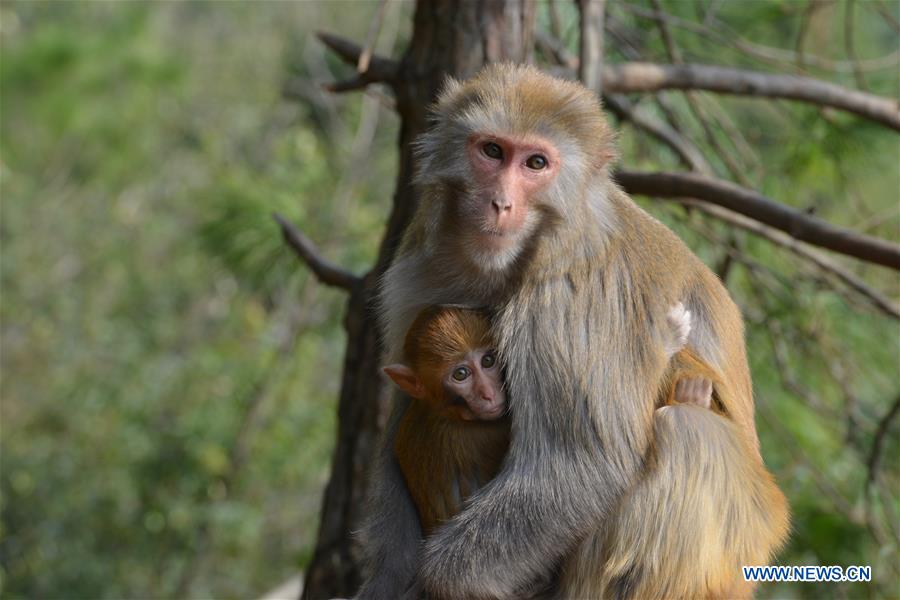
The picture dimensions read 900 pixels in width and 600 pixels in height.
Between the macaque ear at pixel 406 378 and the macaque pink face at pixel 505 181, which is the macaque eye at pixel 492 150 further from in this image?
the macaque ear at pixel 406 378

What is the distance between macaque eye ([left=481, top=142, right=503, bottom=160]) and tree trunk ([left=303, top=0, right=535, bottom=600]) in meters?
1.01

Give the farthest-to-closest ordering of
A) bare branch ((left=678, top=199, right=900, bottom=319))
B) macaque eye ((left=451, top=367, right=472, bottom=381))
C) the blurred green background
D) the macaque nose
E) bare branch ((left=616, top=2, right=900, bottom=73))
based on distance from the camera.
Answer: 1. the blurred green background
2. bare branch ((left=616, top=2, right=900, bottom=73))
3. bare branch ((left=678, top=199, right=900, bottom=319))
4. macaque eye ((left=451, top=367, right=472, bottom=381))
5. the macaque nose

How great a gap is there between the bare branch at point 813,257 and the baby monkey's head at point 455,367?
152cm

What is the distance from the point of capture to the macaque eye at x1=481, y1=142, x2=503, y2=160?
3.06 m

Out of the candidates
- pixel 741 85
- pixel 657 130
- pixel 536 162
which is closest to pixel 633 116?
pixel 657 130

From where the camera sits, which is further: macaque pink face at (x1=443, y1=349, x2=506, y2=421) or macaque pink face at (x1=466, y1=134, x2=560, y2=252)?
macaque pink face at (x1=443, y1=349, x2=506, y2=421)

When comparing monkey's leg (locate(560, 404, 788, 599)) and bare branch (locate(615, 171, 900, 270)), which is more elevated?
bare branch (locate(615, 171, 900, 270))

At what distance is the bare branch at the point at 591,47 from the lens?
4219 millimetres

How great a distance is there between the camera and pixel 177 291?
42.7 feet

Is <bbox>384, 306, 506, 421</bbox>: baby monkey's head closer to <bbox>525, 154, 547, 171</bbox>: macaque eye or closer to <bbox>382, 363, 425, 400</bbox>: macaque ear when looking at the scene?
<bbox>382, 363, 425, 400</bbox>: macaque ear

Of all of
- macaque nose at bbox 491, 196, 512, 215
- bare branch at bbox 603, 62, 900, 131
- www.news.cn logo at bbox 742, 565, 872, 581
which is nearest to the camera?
macaque nose at bbox 491, 196, 512, 215

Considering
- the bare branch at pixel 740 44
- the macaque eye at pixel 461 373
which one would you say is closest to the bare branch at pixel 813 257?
the bare branch at pixel 740 44

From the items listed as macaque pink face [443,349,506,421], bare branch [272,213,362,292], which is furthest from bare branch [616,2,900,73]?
macaque pink face [443,349,506,421]

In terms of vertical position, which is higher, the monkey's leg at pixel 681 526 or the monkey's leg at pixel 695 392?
the monkey's leg at pixel 695 392
